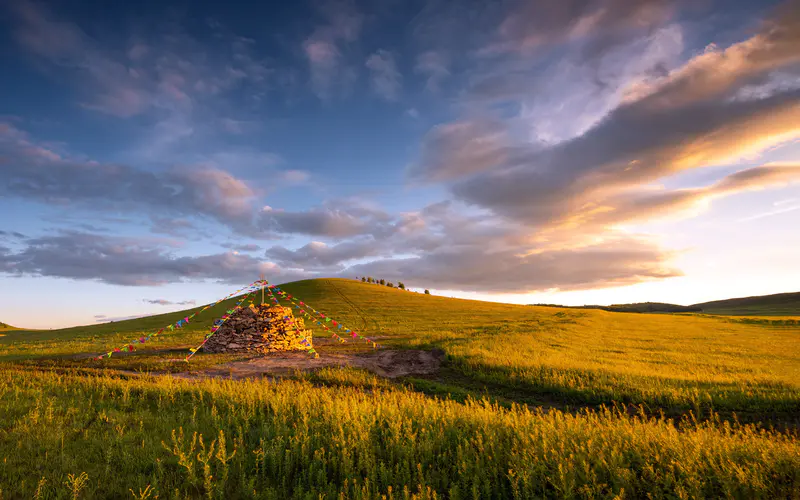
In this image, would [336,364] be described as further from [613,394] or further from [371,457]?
[371,457]

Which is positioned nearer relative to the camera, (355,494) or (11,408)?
(355,494)

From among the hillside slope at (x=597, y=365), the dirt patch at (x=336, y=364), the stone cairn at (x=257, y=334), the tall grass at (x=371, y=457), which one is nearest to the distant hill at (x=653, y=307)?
the hillside slope at (x=597, y=365)

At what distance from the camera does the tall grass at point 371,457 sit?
5.23 meters

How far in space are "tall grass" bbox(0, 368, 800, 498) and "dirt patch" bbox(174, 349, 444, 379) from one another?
27.5 ft

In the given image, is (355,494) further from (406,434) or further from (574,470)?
(574,470)

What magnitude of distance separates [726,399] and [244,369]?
20.5 meters

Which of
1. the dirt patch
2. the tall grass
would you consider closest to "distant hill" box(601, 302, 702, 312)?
the dirt patch

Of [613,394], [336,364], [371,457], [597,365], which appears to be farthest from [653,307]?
[371,457]

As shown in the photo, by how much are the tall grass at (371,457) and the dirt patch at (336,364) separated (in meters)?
8.37

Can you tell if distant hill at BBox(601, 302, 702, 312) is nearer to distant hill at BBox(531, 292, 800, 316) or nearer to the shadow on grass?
distant hill at BBox(531, 292, 800, 316)

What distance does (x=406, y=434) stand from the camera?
687cm

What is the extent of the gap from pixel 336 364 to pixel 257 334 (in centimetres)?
884

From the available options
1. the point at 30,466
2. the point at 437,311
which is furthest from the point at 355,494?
the point at 437,311

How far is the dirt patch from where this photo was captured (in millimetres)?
17062
